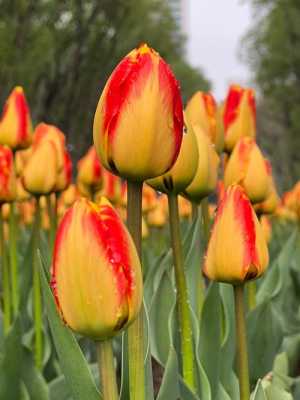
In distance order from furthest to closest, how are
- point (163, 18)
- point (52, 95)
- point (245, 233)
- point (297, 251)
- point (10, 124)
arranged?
point (163, 18) → point (52, 95) → point (297, 251) → point (10, 124) → point (245, 233)

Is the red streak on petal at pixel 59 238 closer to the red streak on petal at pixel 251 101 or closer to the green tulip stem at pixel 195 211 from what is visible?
the green tulip stem at pixel 195 211

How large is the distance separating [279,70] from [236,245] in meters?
21.2

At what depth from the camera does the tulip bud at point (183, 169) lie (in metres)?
1.05

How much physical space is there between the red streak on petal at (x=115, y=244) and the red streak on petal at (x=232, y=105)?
90 cm

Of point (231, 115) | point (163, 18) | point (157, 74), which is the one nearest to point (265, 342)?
point (231, 115)

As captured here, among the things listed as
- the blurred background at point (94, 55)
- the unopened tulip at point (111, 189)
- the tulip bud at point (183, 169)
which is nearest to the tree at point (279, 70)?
the blurred background at point (94, 55)

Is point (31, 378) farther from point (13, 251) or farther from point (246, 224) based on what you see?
point (246, 224)

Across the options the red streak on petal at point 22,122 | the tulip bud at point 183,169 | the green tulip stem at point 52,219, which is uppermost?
the red streak on petal at point 22,122

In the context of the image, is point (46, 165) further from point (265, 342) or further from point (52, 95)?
point (52, 95)

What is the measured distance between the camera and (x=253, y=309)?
5.44ft

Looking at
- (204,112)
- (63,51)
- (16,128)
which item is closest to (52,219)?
(16,128)

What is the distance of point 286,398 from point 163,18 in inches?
983

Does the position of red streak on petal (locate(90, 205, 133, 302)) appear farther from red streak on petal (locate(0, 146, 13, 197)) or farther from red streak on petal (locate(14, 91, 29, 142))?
red streak on petal (locate(14, 91, 29, 142))

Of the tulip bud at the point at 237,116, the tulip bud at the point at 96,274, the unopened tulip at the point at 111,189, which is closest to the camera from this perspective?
the tulip bud at the point at 96,274
